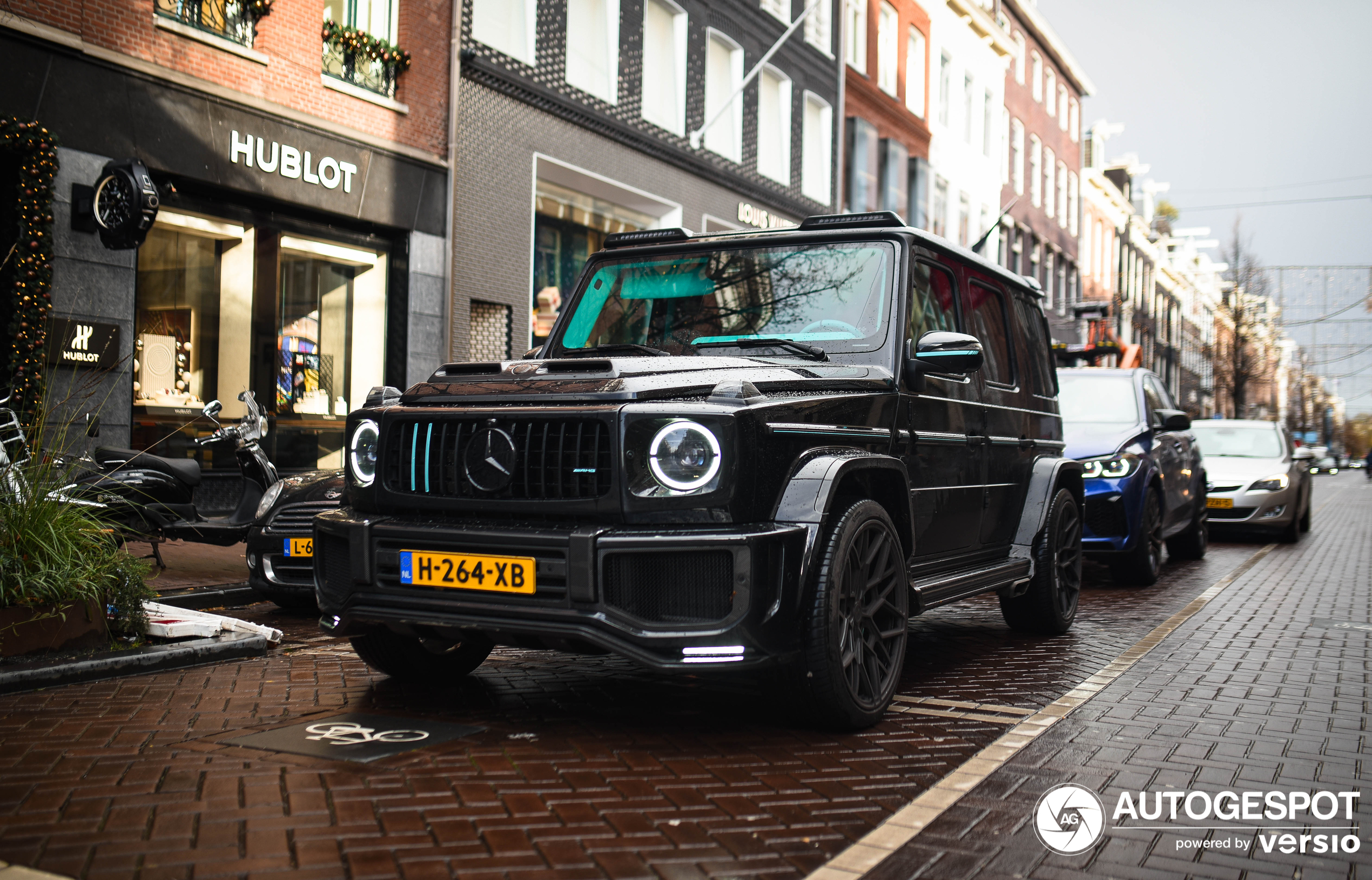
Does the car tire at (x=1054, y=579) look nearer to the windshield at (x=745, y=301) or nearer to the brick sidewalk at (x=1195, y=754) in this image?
the brick sidewalk at (x=1195, y=754)

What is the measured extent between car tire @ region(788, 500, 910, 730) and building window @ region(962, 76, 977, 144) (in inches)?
1333

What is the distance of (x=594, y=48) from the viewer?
60.6ft

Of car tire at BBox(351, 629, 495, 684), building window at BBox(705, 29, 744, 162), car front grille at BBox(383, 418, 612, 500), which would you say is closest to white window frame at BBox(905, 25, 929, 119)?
building window at BBox(705, 29, 744, 162)

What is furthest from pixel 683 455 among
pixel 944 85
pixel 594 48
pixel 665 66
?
pixel 944 85

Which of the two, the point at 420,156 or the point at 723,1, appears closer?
the point at 420,156

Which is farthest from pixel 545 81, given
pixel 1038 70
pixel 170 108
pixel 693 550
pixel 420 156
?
pixel 1038 70

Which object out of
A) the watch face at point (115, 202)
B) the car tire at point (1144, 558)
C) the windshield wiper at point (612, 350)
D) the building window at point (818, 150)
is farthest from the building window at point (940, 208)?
the windshield wiper at point (612, 350)

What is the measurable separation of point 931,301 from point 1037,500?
1724 millimetres

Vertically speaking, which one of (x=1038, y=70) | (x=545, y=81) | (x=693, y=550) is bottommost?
(x=693, y=550)

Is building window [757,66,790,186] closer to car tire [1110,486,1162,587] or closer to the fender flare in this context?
car tire [1110,486,1162,587]

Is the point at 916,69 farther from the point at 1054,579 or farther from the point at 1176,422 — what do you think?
the point at 1054,579

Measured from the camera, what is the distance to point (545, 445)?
4.24 meters

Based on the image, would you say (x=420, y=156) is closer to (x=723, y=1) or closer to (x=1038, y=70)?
(x=723, y=1)

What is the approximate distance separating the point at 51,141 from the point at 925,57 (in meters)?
26.3
